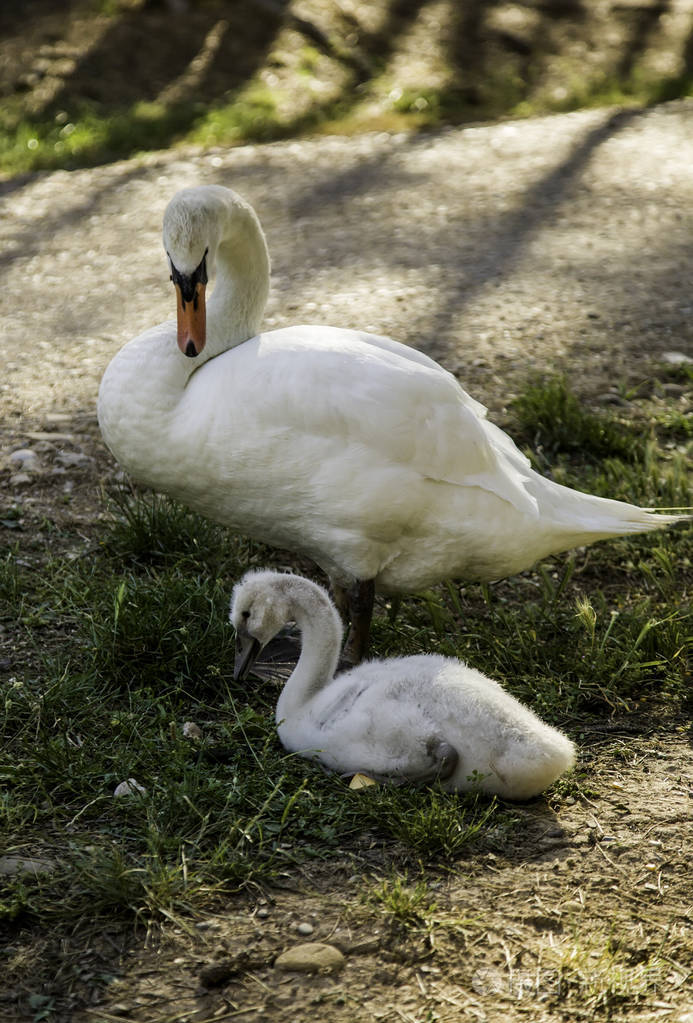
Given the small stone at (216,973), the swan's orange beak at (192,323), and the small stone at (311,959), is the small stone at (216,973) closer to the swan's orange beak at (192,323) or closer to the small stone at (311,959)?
the small stone at (311,959)

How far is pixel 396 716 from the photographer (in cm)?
323

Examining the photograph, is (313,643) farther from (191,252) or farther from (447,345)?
(447,345)

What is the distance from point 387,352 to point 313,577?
1083 millimetres

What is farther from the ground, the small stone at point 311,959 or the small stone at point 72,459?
the small stone at point 311,959

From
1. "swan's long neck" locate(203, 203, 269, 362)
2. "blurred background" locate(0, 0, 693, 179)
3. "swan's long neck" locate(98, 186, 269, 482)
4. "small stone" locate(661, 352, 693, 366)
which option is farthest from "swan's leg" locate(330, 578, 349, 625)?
"blurred background" locate(0, 0, 693, 179)

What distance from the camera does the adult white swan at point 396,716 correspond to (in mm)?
3146

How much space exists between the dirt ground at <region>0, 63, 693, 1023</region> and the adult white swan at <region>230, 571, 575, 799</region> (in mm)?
200

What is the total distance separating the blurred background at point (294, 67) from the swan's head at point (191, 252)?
16.7 ft

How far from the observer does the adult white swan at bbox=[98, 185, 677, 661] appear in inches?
140

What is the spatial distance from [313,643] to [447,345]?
2.89 m

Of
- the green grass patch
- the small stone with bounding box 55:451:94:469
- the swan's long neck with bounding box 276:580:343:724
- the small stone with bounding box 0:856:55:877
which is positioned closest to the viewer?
the small stone with bounding box 0:856:55:877

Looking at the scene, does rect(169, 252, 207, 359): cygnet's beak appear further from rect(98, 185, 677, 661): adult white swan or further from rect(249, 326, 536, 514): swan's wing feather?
rect(249, 326, 536, 514): swan's wing feather

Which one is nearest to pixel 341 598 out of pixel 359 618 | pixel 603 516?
pixel 359 618

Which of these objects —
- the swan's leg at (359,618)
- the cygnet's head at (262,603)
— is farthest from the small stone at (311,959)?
the swan's leg at (359,618)
